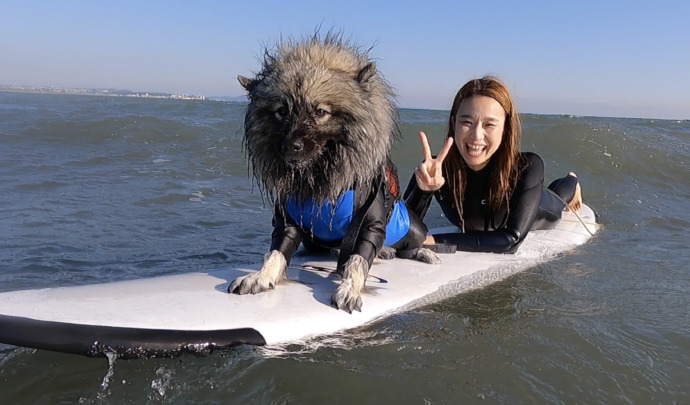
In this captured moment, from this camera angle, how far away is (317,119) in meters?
3.22

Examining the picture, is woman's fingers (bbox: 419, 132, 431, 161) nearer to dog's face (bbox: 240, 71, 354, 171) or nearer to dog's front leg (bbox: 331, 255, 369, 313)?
dog's face (bbox: 240, 71, 354, 171)

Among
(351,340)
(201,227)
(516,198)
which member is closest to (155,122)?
(201,227)

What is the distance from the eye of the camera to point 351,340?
315 centimetres

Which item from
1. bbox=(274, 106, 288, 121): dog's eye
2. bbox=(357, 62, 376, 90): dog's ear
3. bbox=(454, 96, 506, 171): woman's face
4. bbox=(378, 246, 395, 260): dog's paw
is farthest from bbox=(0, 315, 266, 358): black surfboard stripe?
bbox=(454, 96, 506, 171): woman's face

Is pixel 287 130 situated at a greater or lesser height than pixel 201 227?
greater

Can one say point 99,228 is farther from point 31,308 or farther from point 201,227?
point 31,308

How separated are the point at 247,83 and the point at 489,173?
97.5 inches

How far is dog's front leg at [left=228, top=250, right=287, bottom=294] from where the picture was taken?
3.39 meters

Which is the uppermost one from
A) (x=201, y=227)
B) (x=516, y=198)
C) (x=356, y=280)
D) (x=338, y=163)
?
(x=338, y=163)

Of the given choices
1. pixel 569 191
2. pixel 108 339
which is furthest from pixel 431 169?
pixel 569 191

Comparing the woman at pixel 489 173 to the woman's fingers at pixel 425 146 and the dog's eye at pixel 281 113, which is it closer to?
the woman's fingers at pixel 425 146

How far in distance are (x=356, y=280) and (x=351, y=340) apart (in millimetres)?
431

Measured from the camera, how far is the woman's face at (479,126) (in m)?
4.76

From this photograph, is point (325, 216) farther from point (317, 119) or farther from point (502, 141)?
point (502, 141)
